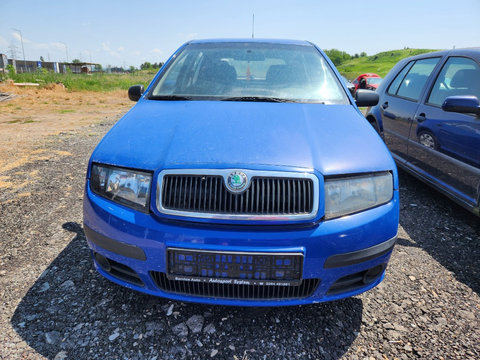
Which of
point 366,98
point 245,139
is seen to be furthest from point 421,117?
point 245,139

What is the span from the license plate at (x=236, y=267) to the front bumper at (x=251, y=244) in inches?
1.2

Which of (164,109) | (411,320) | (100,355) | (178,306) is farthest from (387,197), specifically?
(100,355)

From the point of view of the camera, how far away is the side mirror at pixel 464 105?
2.70m

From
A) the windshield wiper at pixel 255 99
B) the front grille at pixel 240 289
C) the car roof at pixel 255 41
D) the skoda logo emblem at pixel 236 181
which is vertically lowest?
the front grille at pixel 240 289

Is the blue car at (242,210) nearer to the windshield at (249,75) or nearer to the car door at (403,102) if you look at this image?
the windshield at (249,75)

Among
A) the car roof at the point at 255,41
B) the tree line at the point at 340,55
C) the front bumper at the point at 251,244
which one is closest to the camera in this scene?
the front bumper at the point at 251,244

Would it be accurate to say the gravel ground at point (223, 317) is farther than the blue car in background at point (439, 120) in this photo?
No

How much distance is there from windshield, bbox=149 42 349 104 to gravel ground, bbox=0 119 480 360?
1.38 meters

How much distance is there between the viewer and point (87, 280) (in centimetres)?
219

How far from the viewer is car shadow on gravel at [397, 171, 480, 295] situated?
97.5 inches

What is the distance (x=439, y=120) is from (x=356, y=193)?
2172 millimetres

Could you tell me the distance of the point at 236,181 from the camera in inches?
59.8

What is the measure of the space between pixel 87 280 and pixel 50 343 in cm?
54

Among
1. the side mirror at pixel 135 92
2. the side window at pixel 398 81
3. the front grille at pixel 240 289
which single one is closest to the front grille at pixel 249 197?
the front grille at pixel 240 289
